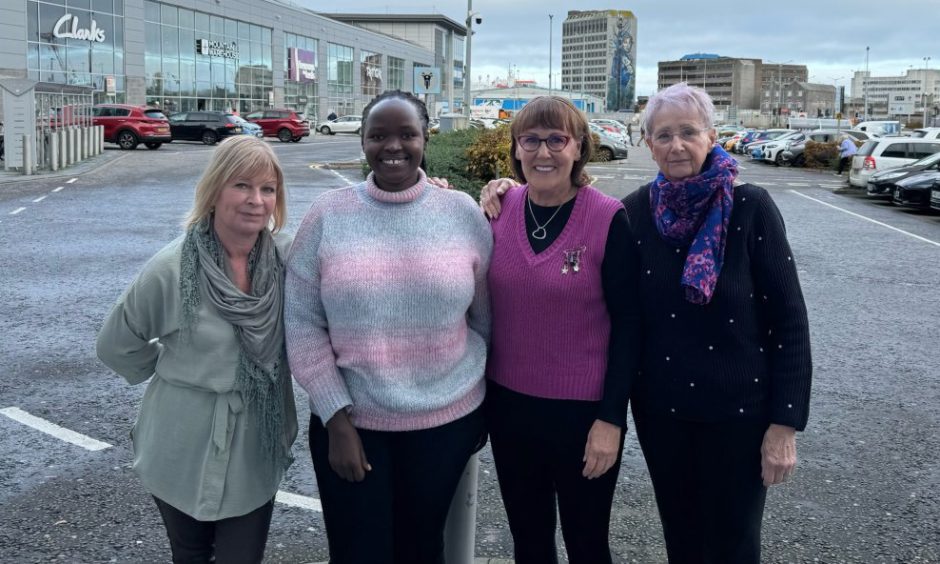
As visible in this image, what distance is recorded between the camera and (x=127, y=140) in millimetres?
34688

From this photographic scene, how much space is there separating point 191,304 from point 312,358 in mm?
366

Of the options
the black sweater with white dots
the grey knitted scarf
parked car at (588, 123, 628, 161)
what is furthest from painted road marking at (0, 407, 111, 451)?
parked car at (588, 123, 628, 161)

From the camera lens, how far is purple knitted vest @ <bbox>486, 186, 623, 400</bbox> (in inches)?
107

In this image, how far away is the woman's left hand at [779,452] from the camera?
2648 mm

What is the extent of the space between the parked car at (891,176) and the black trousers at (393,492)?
21589 mm

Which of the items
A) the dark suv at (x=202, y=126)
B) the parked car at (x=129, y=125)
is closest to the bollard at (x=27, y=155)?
the parked car at (x=129, y=125)

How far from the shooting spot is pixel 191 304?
2.54 metres

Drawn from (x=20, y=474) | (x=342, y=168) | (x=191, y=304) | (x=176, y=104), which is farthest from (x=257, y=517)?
(x=176, y=104)

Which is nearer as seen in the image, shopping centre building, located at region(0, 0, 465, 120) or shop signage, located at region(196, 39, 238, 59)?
shopping centre building, located at region(0, 0, 465, 120)

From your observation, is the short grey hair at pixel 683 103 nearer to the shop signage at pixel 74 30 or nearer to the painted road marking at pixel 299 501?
the painted road marking at pixel 299 501

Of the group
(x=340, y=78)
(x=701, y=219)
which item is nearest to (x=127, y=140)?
(x=701, y=219)

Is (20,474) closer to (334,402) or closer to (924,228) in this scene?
(334,402)

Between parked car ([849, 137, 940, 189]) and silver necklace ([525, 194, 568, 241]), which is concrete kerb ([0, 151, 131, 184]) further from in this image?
parked car ([849, 137, 940, 189])

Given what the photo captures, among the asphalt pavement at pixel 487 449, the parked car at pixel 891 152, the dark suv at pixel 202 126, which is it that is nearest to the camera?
the asphalt pavement at pixel 487 449
